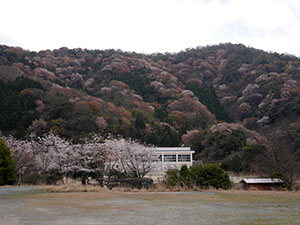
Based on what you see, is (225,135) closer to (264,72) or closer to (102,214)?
(264,72)

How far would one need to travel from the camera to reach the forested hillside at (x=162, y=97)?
45969 millimetres

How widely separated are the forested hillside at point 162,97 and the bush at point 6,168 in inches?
640

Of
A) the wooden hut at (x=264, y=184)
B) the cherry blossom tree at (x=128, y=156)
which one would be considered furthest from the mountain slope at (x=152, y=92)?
the wooden hut at (x=264, y=184)

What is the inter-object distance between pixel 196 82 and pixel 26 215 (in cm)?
7540

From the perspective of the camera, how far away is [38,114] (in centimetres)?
4600

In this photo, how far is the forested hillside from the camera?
46.0 meters

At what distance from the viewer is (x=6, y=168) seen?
23.3 meters

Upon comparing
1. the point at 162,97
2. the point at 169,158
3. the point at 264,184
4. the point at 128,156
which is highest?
the point at 162,97

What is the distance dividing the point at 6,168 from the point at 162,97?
4741 centimetres

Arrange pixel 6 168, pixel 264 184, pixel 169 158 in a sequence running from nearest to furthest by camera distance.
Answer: pixel 264 184, pixel 6 168, pixel 169 158

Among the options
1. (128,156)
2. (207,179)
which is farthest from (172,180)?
(128,156)

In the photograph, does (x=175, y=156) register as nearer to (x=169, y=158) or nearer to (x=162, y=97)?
(x=169, y=158)

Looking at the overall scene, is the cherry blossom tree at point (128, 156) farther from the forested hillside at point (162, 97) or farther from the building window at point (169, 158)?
the building window at point (169, 158)

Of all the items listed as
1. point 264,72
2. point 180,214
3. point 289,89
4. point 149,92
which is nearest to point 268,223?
point 180,214
